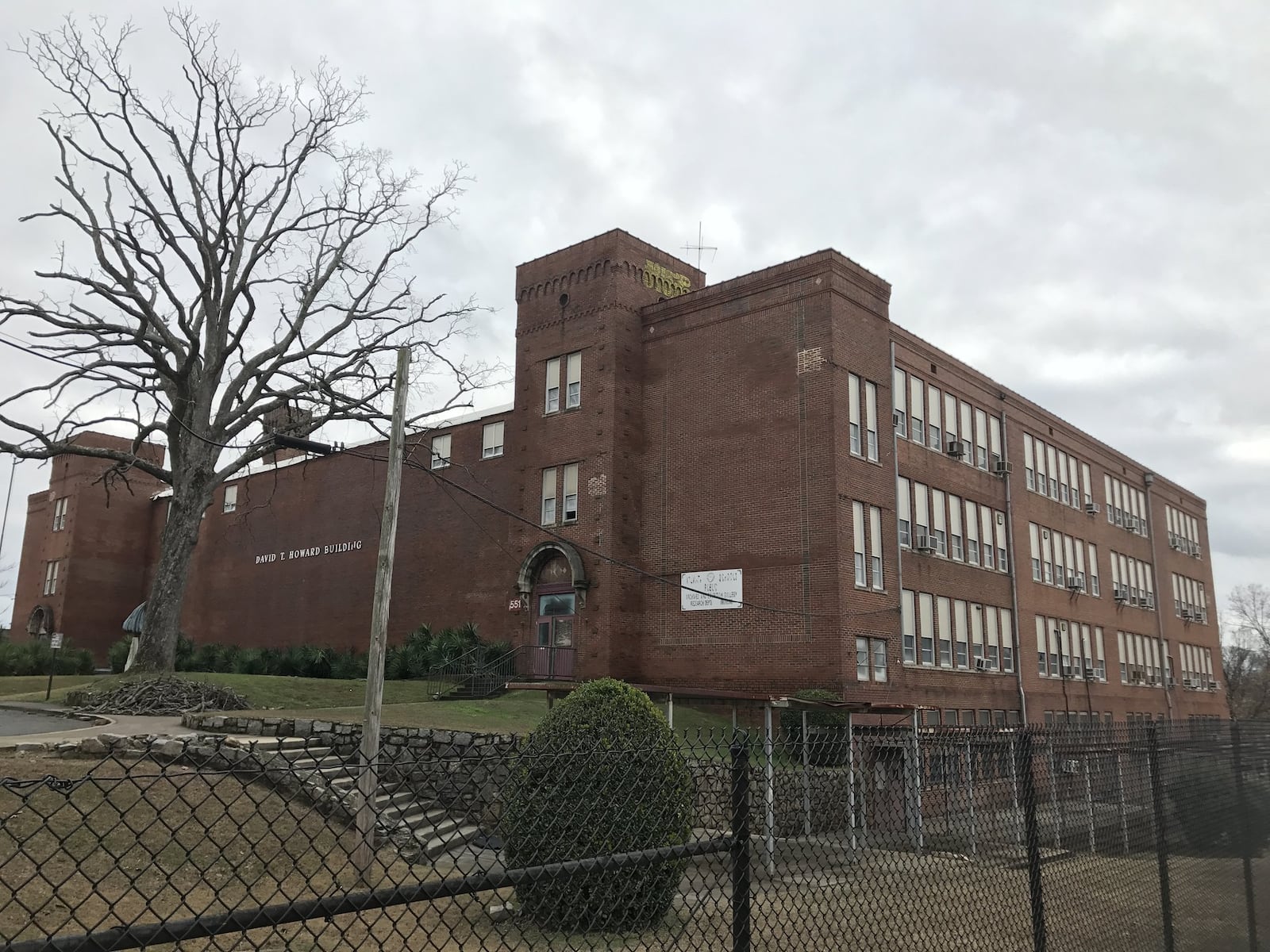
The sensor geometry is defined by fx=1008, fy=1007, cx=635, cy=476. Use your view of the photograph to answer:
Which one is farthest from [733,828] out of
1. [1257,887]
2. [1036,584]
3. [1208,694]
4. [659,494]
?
[1208,694]

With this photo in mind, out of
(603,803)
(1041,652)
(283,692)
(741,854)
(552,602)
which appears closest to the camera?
(741,854)

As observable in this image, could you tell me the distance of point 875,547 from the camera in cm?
2994

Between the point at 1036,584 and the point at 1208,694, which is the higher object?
the point at 1036,584

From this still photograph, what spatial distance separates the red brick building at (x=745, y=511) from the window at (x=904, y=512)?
123 millimetres

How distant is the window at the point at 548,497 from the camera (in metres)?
33.6

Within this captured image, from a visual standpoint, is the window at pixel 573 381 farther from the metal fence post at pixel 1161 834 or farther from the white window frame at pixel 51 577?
→ the white window frame at pixel 51 577

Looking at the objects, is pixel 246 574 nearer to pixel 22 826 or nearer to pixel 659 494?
pixel 659 494

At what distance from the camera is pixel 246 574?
48594 mm

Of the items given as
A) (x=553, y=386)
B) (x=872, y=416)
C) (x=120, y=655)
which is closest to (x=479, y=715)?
(x=553, y=386)

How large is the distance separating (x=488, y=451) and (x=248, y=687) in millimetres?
14967

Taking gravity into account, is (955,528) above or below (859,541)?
above

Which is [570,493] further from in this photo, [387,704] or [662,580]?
[387,704]

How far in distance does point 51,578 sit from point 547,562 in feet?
118

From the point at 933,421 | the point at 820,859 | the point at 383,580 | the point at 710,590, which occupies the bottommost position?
the point at 820,859
